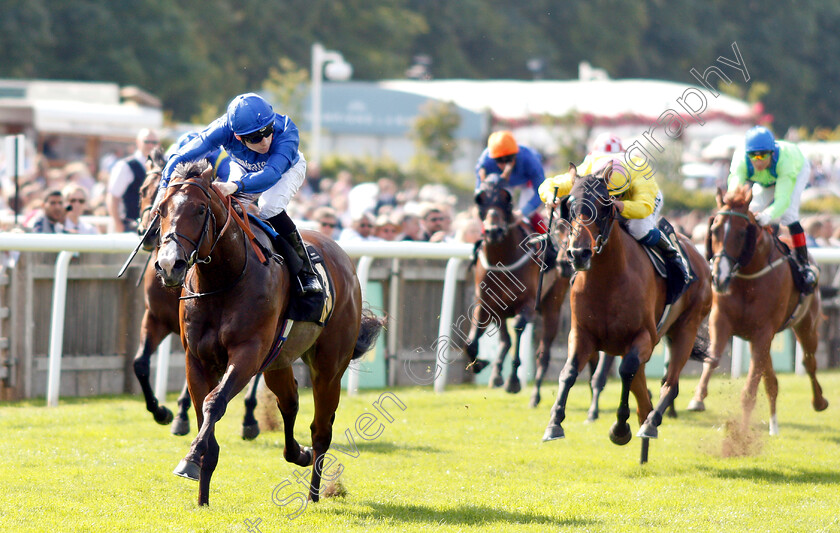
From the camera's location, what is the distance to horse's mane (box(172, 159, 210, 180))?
509 centimetres

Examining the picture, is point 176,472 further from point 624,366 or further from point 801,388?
point 801,388

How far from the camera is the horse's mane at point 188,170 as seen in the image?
5.09 m

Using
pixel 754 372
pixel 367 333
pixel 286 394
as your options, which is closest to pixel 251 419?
pixel 367 333

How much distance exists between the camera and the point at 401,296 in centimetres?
1042

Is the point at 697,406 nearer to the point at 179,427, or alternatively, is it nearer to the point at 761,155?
the point at 761,155

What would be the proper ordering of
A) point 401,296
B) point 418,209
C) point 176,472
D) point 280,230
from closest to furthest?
point 176,472 < point 280,230 < point 401,296 < point 418,209

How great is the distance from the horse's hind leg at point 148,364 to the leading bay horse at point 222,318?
1163 millimetres

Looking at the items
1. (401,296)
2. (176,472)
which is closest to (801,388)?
(401,296)

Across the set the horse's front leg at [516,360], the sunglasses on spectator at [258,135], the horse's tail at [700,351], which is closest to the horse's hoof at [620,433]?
the horse's tail at [700,351]

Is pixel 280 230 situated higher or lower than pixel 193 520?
higher

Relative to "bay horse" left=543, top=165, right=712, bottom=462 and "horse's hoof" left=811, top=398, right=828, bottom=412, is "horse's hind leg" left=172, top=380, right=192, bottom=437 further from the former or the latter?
"horse's hoof" left=811, top=398, right=828, bottom=412

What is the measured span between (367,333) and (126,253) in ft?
10.2

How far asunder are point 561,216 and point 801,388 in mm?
5648

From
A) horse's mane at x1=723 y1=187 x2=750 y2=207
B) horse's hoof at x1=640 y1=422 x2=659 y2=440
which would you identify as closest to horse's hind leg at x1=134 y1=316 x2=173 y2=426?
horse's hoof at x1=640 y1=422 x2=659 y2=440
